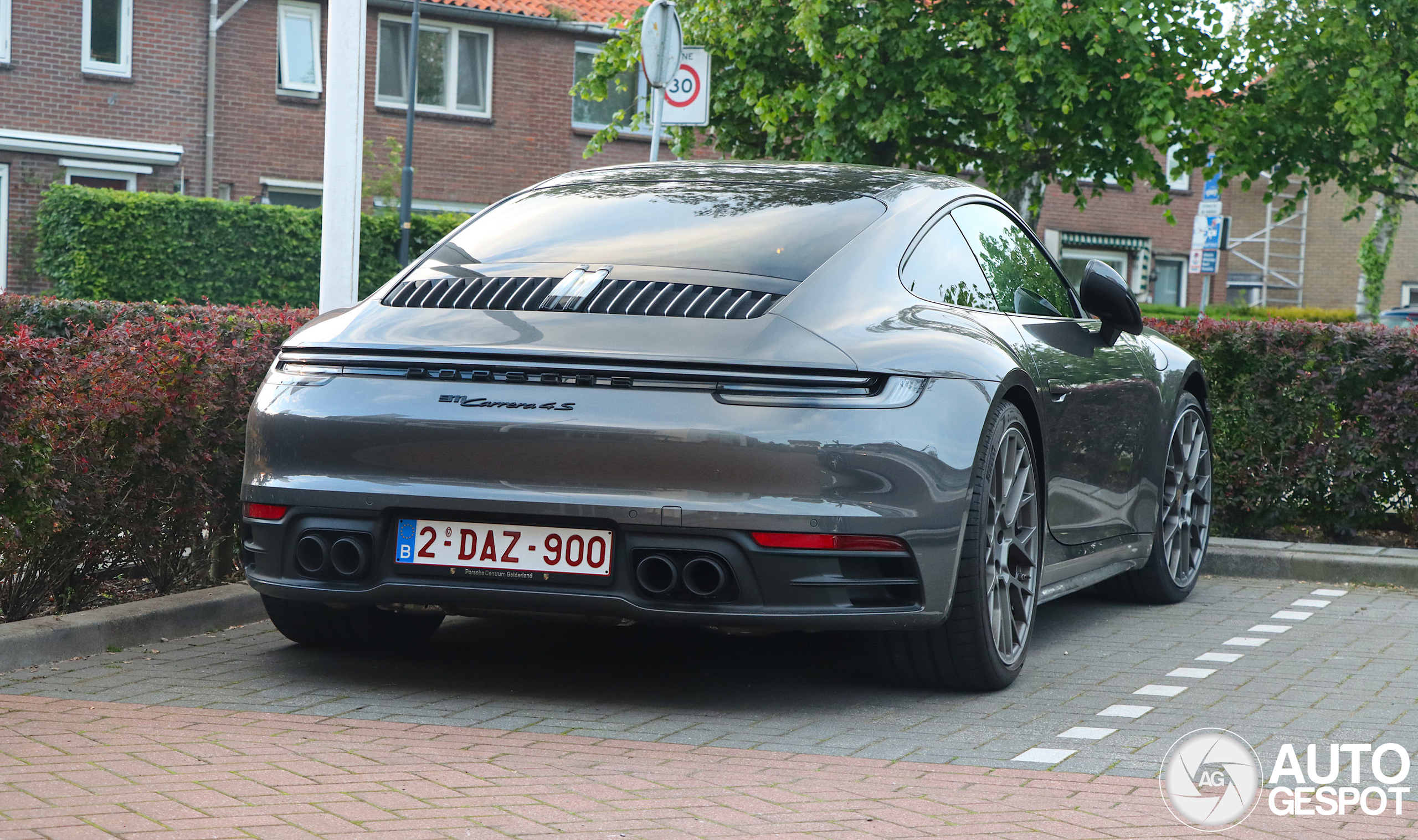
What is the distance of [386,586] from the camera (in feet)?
14.1

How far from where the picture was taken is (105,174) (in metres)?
26.9

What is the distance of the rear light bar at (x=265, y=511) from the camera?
4.45m

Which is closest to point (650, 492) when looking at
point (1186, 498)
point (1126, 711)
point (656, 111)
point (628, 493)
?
point (628, 493)

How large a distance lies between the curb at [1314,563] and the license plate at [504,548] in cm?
433

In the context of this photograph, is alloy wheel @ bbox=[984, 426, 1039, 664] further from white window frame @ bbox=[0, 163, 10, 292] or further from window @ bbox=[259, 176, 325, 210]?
window @ bbox=[259, 176, 325, 210]

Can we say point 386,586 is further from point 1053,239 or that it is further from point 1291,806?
point 1053,239

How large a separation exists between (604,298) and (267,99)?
2526 cm

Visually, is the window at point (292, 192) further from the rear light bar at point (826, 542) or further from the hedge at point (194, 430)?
the rear light bar at point (826, 542)

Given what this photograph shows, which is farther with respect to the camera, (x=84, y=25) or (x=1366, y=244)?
(x=1366, y=244)

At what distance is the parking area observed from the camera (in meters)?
4.25

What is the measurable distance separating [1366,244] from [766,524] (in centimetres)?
3664

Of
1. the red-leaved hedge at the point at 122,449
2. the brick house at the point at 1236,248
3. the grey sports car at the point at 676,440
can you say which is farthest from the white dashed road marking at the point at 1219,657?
the brick house at the point at 1236,248

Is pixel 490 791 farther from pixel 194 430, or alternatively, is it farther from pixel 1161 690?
pixel 194 430

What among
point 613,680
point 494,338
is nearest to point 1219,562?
point 613,680
